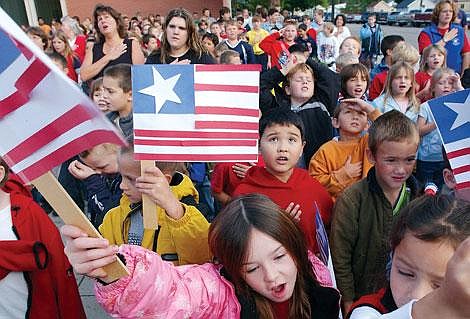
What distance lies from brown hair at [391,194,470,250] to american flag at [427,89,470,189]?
0.49m

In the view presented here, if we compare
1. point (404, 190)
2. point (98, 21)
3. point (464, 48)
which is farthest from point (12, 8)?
point (404, 190)

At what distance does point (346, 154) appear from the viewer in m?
2.63

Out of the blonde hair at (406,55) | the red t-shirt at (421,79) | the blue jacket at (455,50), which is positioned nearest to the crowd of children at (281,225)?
the red t-shirt at (421,79)

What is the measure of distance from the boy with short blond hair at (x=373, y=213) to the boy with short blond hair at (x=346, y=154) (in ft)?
1.30

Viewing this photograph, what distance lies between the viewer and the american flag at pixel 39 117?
88 cm

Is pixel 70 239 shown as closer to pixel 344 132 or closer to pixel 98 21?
pixel 344 132

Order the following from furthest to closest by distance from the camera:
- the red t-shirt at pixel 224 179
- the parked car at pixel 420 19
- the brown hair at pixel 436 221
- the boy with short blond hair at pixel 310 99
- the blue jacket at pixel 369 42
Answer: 1. the parked car at pixel 420 19
2. the blue jacket at pixel 369 42
3. the boy with short blond hair at pixel 310 99
4. the red t-shirt at pixel 224 179
5. the brown hair at pixel 436 221

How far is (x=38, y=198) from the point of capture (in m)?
4.28

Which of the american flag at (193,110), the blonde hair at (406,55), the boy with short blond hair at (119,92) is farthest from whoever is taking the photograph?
the blonde hair at (406,55)

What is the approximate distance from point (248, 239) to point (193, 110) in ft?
2.08

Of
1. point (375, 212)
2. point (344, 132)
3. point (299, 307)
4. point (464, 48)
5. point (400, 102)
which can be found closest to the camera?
point (299, 307)

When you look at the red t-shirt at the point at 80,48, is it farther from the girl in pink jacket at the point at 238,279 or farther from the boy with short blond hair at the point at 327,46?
the girl in pink jacket at the point at 238,279

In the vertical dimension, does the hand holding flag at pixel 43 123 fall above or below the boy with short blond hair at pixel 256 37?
above

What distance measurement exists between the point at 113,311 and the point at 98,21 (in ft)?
12.5
